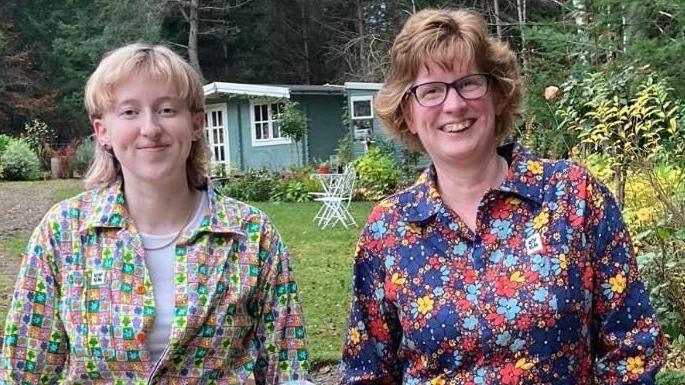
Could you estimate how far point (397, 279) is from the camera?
1954 mm

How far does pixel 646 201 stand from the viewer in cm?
452

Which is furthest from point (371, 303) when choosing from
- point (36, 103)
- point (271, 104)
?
point (36, 103)

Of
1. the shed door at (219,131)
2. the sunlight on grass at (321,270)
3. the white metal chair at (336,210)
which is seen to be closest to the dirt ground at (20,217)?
the sunlight on grass at (321,270)

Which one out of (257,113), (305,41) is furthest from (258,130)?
(305,41)

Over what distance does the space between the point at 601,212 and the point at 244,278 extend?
2.85ft

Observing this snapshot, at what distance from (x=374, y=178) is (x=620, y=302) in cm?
Result: 1443

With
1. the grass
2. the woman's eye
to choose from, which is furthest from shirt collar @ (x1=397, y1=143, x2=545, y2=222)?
the grass

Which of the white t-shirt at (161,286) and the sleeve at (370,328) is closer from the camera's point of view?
the white t-shirt at (161,286)

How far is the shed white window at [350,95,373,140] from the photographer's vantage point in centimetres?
2097

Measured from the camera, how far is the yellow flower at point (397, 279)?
194 cm

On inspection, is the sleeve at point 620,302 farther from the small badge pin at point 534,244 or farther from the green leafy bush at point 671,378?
the green leafy bush at point 671,378

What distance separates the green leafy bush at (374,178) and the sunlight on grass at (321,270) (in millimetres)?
1478

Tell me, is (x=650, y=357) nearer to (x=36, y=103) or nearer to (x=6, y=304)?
(x=6, y=304)

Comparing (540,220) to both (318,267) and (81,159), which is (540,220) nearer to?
(318,267)
